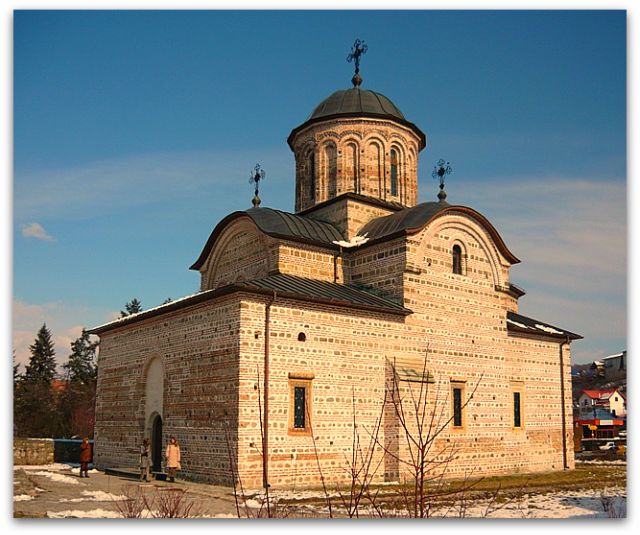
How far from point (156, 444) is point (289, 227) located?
530cm

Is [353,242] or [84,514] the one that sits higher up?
[353,242]

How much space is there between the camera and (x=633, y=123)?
776cm

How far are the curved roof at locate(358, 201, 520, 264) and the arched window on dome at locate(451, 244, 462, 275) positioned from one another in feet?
2.71

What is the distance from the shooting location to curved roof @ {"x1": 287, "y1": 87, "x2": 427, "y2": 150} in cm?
1669

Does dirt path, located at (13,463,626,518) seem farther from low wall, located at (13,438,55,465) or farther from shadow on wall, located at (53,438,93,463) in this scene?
shadow on wall, located at (53,438,93,463)

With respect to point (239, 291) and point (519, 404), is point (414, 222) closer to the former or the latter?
point (239, 291)

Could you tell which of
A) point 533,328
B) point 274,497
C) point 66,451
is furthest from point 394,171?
point 66,451

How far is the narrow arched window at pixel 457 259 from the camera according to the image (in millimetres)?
14305

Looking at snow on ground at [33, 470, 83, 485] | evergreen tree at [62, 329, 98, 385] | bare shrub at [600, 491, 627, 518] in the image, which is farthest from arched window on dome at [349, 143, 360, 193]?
evergreen tree at [62, 329, 98, 385]

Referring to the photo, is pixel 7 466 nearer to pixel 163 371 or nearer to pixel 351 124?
pixel 163 371

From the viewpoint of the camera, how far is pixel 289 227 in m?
14.5

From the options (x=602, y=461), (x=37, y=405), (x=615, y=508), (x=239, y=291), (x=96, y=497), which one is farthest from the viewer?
(x=37, y=405)

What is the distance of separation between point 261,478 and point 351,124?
9.46 metres

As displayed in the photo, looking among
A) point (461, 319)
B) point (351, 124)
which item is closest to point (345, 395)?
point (461, 319)
